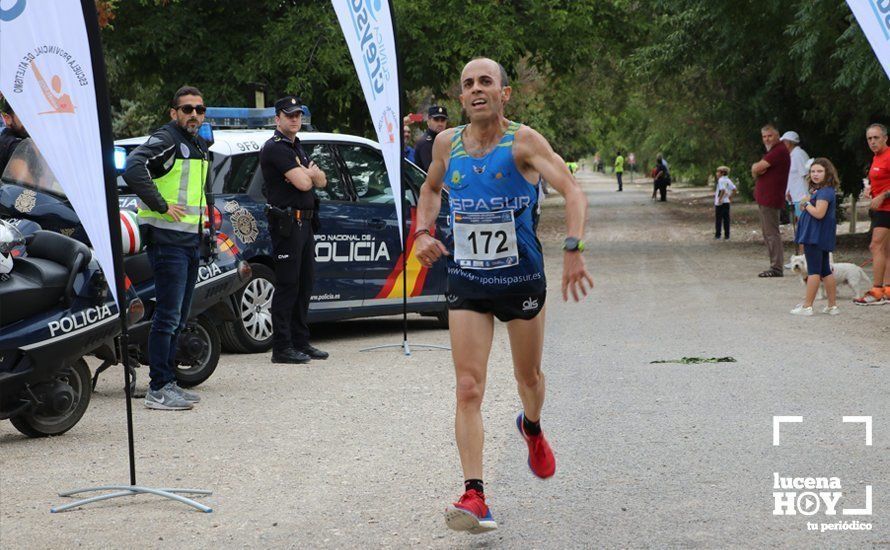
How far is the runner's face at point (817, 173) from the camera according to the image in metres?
13.7

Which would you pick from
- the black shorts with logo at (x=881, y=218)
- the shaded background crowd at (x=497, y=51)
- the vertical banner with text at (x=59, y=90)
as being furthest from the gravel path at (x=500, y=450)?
the shaded background crowd at (x=497, y=51)

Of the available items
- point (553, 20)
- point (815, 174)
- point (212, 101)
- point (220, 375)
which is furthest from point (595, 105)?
point (220, 375)

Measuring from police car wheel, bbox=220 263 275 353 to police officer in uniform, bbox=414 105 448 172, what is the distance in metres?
3.30

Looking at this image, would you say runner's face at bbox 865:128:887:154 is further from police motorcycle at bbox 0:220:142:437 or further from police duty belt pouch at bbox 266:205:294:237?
police motorcycle at bbox 0:220:142:437

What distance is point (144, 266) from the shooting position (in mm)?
9375

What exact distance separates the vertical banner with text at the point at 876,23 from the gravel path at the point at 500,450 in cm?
238

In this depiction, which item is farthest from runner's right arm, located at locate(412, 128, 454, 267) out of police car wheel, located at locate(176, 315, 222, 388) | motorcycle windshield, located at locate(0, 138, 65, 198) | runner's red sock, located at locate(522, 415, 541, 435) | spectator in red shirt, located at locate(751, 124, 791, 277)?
spectator in red shirt, located at locate(751, 124, 791, 277)

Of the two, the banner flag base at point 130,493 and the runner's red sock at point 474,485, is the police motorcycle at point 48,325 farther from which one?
the runner's red sock at point 474,485

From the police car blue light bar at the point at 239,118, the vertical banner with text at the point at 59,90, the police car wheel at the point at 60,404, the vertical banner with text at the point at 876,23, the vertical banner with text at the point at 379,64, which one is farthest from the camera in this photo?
the police car blue light bar at the point at 239,118

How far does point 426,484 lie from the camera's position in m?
6.38

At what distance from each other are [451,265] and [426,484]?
118cm

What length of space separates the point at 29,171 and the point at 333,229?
119 inches

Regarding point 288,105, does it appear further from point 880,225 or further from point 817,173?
point 880,225

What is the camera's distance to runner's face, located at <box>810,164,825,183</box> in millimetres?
13688
